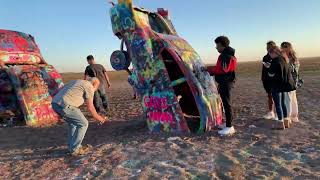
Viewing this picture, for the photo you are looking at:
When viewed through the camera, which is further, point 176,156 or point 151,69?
point 151,69

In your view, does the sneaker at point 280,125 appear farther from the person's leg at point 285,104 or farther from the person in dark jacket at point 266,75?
the person in dark jacket at point 266,75

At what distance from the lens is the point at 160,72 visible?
24.4 feet

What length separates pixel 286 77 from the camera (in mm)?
7590

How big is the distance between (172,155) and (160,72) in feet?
6.29

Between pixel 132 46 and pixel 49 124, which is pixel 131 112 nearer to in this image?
pixel 49 124

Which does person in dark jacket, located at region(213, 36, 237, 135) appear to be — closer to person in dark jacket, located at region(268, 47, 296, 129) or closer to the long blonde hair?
person in dark jacket, located at region(268, 47, 296, 129)

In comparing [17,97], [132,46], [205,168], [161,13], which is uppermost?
[161,13]

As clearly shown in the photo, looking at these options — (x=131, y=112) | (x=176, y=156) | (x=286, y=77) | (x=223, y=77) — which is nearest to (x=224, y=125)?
(x=223, y=77)

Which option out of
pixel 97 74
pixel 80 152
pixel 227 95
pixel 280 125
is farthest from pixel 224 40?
pixel 97 74

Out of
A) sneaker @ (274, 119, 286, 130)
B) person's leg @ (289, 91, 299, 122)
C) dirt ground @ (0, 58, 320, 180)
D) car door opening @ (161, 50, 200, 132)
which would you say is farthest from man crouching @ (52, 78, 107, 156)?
person's leg @ (289, 91, 299, 122)

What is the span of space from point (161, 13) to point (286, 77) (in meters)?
3.30

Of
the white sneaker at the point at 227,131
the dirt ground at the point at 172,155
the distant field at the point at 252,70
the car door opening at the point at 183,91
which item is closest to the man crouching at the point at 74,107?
the dirt ground at the point at 172,155

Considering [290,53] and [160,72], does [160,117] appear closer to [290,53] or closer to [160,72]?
[160,72]

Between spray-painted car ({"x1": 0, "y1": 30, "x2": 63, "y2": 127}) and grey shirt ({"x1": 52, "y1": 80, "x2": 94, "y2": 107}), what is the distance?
342 centimetres
